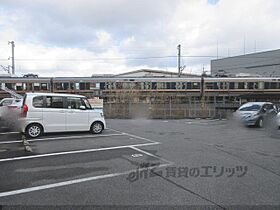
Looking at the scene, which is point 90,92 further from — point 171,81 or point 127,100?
point 171,81

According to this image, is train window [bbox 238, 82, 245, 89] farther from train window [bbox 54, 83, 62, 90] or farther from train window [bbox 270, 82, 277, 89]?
train window [bbox 54, 83, 62, 90]

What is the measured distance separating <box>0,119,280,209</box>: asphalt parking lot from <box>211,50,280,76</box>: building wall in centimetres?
6398

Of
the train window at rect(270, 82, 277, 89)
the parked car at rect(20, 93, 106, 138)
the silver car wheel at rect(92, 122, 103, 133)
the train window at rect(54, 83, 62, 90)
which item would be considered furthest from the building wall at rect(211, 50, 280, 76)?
the parked car at rect(20, 93, 106, 138)

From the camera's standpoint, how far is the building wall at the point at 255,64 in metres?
68.9

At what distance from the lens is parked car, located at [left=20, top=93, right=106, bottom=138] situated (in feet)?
29.1

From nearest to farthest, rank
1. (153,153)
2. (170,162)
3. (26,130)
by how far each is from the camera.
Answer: (170,162), (153,153), (26,130)

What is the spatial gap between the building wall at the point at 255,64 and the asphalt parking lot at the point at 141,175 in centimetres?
6398

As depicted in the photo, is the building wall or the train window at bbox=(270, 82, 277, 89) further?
the building wall

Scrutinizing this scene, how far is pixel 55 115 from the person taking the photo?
930 centimetres

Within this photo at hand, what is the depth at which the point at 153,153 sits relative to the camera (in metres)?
6.77

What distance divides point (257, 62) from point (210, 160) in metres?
77.9

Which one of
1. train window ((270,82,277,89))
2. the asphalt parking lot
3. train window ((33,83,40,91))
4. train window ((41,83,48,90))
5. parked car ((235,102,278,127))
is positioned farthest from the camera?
train window ((270,82,277,89))

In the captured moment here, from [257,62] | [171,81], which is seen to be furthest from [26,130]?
[257,62]

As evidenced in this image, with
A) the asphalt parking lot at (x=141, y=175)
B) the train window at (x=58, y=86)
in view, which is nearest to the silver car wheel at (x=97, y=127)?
the asphalt parking lot at (x=141, y=175)
